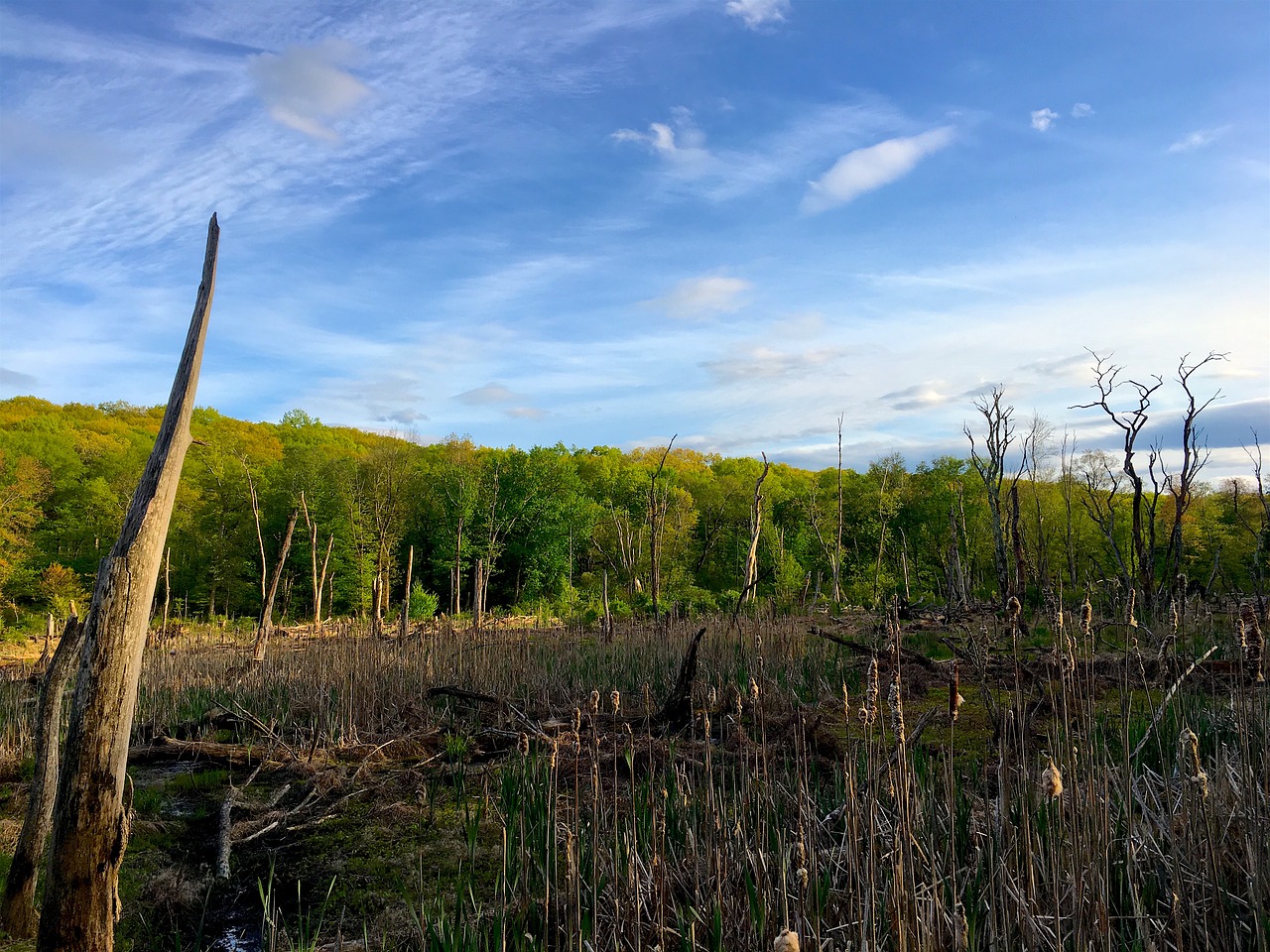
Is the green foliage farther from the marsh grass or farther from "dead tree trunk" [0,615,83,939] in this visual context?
"dead tree trunk" [0,615,83,939]

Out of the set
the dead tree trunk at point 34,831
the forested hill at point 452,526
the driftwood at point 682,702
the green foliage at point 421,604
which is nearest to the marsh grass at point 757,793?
the driftwood at point 682,702

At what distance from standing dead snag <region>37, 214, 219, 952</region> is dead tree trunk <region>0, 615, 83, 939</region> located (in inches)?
21.5

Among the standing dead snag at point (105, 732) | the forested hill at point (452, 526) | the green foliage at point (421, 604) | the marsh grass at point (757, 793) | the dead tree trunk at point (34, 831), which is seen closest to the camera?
the marsh grass at point (757, 793)

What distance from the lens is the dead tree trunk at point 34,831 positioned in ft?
11.1

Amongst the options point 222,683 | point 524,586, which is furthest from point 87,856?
point 524,586

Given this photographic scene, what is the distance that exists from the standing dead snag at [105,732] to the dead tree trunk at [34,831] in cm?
55

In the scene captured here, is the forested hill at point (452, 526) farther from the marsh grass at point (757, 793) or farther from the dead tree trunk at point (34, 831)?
the dead tree trunk at point (34, 831)

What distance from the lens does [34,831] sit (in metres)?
3.38

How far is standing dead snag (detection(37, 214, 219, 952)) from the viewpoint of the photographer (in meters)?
2.76

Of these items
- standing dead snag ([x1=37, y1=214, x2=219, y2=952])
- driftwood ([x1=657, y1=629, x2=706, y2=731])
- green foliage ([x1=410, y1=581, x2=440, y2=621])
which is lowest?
green foliage ([x1=410, y1=581, x2=440, y2=621])

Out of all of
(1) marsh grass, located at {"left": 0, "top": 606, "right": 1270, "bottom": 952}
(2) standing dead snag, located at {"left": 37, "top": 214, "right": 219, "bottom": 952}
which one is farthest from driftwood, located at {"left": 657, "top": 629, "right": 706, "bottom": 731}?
(2) standing dead snag, located at {"left": 37, "top": 214, "right": 219, "bottom": 952}

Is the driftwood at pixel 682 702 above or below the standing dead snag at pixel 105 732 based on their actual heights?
below

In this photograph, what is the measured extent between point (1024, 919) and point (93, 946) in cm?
314

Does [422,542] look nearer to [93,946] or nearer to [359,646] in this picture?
[359,646]
